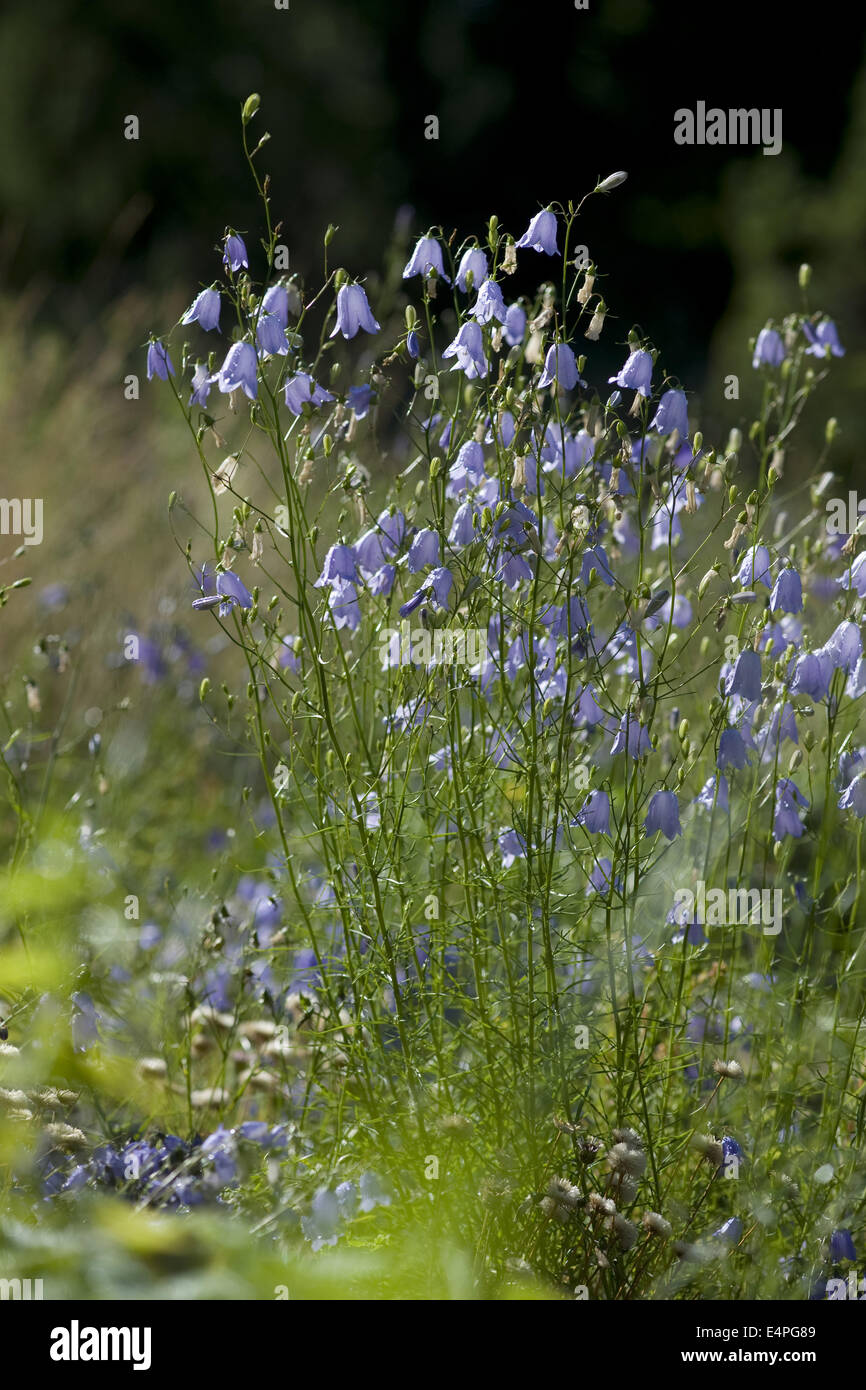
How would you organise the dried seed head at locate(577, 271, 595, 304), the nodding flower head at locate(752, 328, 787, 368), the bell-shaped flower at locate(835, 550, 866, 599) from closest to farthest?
the dried seed head at locate(577, 271, 595, 304), the bell-shaped flower at locate(835, 550, 866, 599), the nodding flower head at locate(752, 328, 787, 368)

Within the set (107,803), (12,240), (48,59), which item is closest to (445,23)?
(48,59)

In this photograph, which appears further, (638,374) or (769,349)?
(769,349)

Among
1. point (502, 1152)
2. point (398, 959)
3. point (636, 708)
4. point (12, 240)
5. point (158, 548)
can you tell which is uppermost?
point (12, 240)

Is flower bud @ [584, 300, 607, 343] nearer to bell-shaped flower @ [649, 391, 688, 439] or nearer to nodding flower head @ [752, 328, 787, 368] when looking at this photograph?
bell-shaped flower @ [649, 391, 688, 439]

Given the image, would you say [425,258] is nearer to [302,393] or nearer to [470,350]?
[470,350]

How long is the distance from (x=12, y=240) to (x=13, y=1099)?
12400 millimetres

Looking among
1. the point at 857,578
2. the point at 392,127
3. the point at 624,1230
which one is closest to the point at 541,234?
the point at 857,578

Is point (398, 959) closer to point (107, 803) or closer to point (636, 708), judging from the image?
point (636, 708)

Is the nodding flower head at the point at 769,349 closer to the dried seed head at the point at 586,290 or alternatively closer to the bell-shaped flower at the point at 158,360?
the dried seed head at the point at 586,290

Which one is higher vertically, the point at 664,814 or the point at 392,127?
the point at 392,127

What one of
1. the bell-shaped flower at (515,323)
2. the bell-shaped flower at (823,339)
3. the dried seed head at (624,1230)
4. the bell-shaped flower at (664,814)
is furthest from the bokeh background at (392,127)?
the dried seed head at (624,1230)

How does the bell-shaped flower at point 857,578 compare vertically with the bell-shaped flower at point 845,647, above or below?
above

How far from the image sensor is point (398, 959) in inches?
84.7

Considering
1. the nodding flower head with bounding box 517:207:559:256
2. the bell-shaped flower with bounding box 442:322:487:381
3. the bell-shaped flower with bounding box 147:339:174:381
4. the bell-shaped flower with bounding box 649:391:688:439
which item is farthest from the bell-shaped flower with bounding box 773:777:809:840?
the bell-shaped flower with bounding box 147:339:174:381
